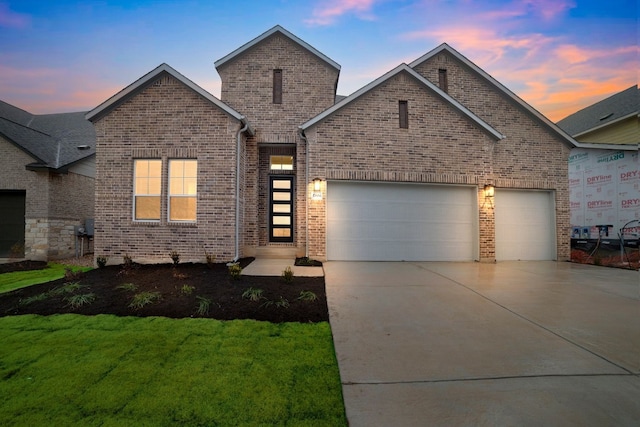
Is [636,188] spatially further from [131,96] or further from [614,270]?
[131,96]

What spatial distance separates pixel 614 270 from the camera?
805 centimetres

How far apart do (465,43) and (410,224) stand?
7.88 metres

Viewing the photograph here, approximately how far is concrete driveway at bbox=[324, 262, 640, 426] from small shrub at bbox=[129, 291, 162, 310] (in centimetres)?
299

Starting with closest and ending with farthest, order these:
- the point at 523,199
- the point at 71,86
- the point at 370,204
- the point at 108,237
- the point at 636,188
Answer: the point at 108,237 < the point at 370,204 < the point at 523,199 < the point at 636,188 < the point at 71,86

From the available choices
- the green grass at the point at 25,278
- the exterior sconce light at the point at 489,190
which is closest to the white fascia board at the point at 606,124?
the exterior sconce light at the point at 489,190

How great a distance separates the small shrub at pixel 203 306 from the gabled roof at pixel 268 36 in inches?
346

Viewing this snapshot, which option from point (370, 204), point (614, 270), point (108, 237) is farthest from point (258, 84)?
point (614, 270)

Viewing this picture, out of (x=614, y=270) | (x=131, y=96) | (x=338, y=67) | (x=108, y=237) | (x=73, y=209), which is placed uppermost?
(x=338, y=67)

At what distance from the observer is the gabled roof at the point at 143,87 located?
313 inches

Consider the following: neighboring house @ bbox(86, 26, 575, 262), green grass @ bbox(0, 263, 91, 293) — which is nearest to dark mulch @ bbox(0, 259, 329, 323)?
green grass @ bbox(0, 263, 91, 293)

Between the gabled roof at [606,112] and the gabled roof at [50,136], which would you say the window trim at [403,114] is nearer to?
the gabled roof at [606,112]

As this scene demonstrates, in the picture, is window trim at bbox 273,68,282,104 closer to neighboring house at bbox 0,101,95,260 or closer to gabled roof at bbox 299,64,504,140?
gabled roof at bbox 299,64,504,140

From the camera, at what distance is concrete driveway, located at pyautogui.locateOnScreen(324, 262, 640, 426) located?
83.1 inches

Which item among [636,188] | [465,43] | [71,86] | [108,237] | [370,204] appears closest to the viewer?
[108,237]
